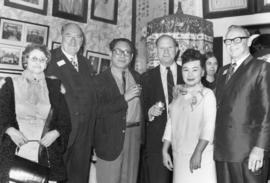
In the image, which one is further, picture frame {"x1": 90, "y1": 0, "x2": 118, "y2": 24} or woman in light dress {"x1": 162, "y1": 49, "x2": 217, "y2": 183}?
picture frame {"x1": 90, "y1": 0, "x2": 118, "y2": 24}

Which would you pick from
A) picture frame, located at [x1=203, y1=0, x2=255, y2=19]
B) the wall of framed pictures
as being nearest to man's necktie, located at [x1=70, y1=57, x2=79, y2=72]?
the wall of framed pictures

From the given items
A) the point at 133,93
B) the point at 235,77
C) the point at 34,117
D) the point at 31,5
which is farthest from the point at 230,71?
the point at 31,5

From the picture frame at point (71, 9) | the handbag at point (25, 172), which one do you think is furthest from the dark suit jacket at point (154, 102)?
the picture frame at point (71, 9)

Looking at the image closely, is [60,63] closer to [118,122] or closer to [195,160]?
[118,122]

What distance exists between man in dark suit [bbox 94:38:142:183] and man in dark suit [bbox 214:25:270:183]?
651 millimetres

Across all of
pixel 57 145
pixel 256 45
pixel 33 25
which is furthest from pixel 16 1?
pixel 256 45

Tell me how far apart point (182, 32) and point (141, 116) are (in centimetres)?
109

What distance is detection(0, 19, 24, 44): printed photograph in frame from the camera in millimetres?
2730

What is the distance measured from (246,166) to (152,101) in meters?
0.86

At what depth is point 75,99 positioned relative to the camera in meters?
2.39

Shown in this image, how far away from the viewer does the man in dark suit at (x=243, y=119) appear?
182 centimetres

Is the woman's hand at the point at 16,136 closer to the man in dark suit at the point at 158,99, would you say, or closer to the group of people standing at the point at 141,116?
the group of people standing at the point at 141,116

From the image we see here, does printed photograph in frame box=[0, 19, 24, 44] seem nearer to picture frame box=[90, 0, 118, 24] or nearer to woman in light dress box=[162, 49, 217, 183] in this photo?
picture frame box=[90, 0, 118, 24]

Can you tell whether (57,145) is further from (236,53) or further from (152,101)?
(236,53)
